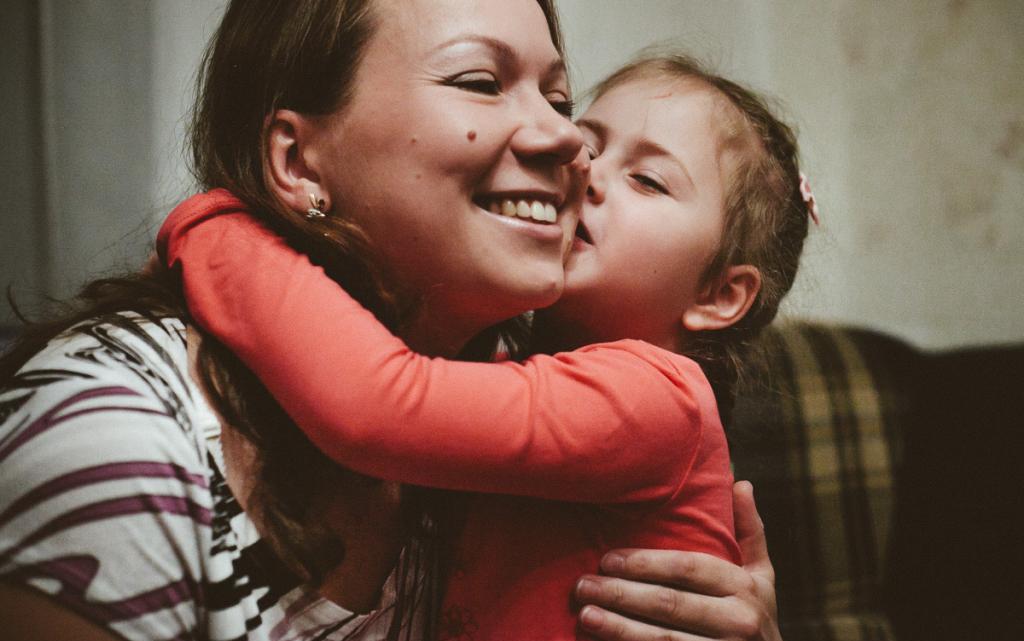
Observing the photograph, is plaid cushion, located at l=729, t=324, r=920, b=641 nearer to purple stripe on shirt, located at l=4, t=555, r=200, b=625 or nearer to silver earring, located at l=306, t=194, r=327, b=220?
silver earring, located at l=306, t=194, r=327, b=220

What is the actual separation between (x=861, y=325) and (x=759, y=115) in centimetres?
107

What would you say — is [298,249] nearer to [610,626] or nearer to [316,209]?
[316,209]

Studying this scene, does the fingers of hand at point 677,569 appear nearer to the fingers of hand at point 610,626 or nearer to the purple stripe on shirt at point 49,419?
the fingers of hand at point 610,626

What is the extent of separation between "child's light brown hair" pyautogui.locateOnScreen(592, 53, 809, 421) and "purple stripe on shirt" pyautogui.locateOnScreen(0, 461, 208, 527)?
78 centimetres

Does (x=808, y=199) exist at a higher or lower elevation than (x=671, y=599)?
higher

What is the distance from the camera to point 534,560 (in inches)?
36.8

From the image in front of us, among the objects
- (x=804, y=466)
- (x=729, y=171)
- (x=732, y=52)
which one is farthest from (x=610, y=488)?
(x=732, y=52)

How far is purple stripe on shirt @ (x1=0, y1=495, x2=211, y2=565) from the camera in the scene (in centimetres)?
67

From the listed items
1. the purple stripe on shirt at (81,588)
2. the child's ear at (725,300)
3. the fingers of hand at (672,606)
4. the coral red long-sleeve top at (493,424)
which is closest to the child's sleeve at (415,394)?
the coral red long-sleeve top at (493,424)

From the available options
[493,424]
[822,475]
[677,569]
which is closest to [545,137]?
[493,424]

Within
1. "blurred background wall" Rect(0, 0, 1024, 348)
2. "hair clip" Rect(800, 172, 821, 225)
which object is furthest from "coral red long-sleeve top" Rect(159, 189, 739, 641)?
"blurred background wall" Rect(0, 0, 1024, 348)

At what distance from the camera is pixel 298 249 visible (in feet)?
3.08

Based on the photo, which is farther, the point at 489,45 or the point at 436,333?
the point at 436,333

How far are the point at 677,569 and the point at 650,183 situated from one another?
540 millimetres
